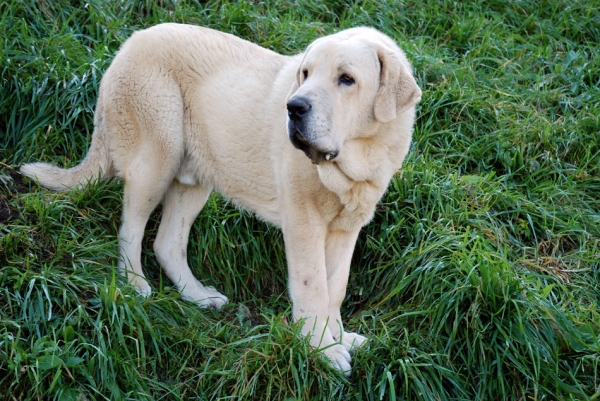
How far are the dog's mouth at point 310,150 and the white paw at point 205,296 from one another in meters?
1.41

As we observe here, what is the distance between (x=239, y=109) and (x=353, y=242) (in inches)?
44.2

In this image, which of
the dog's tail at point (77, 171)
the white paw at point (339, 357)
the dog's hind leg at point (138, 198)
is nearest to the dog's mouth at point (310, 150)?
the white paw at point (339, 357)

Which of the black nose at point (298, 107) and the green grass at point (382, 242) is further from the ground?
the black nose at point (298, 107)

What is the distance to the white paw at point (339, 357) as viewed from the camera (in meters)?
4.34

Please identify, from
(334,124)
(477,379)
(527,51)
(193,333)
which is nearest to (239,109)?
(334,124)

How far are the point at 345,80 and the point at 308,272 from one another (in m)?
1.15

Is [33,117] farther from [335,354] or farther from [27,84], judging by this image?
[335,354]

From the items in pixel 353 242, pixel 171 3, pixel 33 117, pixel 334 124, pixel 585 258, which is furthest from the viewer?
pixel 171 3

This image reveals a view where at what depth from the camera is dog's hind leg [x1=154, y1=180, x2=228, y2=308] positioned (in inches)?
203

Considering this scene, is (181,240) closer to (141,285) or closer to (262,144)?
(141,285)

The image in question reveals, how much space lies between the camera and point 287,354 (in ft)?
13.6

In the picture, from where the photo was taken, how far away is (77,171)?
520 cm

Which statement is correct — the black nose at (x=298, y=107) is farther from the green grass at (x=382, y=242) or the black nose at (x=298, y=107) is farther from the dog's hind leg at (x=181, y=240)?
the dog's hind leg at (x=181, y=240)

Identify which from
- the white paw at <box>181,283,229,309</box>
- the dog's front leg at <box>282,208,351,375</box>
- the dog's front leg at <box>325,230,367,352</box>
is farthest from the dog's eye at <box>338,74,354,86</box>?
the white paw at <box>181,283,229,309</box>
